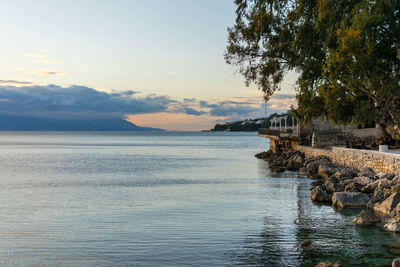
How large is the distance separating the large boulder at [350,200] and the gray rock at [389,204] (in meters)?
1.81

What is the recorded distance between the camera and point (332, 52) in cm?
2216

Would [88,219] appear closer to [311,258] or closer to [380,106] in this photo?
[311,258]

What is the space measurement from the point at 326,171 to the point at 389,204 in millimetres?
12892

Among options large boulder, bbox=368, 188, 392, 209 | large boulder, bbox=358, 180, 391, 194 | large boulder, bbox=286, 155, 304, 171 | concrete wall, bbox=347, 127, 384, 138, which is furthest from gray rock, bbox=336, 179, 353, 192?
concrete wall, bbox=347, 127, 384, 138

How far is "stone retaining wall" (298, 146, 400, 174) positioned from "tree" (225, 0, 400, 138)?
198 centimetres

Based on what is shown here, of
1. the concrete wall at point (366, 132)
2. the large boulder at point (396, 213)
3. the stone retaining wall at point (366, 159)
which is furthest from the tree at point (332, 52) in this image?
the concrete wall at point (366, 132)

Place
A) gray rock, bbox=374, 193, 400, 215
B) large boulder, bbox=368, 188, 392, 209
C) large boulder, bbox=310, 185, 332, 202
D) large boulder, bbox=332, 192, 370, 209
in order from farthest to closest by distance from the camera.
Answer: large boulder, bbox=310, 185, 332, 202 < large boulder, bbox=332, 192, 370, 209 < large boulder, bbox=368, 188, 392, 209 < gray rock, bbox=374, 193, 400, 215

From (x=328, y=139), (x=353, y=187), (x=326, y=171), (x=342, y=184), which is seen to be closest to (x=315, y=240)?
(x=353, y=187)

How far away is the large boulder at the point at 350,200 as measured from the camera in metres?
18.4

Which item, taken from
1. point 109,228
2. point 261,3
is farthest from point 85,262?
point 261,3

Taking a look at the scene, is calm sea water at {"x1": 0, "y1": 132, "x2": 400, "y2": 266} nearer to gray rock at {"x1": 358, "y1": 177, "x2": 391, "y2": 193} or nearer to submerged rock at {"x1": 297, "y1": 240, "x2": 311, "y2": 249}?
submerged rock at {"x1": 297, "y1": 240, "x2": 311, "y2": 249}

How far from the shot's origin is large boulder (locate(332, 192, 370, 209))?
60.5ft

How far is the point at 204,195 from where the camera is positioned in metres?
23.4

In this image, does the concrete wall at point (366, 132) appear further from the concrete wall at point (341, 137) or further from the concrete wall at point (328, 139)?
the concrete wall at point (328, 139)
